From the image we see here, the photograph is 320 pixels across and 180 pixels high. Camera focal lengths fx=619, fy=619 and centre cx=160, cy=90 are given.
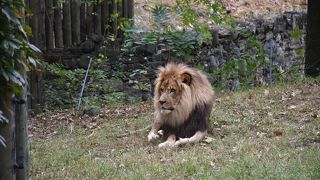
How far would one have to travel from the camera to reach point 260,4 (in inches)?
789

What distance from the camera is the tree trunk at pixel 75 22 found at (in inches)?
484

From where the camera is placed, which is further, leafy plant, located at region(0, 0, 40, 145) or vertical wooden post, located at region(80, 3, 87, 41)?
vertical wooden post, located at region(80, 3, 87, 41)

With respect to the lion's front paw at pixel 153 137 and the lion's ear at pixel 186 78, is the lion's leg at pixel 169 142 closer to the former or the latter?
the lion's front paw at pixel 153 137

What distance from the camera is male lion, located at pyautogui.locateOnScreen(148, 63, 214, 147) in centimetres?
775

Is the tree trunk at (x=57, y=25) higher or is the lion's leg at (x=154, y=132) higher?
the tree trunk at (x=57, y=25)

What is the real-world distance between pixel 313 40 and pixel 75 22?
15.8 ft

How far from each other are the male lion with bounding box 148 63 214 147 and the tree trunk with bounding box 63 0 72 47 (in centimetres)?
466

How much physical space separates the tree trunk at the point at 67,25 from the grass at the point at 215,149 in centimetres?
276

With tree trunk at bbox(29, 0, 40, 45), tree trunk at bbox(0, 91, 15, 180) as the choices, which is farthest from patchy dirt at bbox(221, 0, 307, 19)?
tree trunk at bbox(0, 91, 15, 180)

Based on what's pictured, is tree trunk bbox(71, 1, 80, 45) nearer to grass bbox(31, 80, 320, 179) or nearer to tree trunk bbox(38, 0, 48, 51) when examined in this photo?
tree trunk bbox(38, 0, 48, 51)

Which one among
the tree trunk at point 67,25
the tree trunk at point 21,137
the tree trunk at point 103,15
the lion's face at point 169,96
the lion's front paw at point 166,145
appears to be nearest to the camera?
the tree trunk at point 21,137

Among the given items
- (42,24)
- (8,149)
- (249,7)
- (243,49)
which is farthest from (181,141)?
(249,7)

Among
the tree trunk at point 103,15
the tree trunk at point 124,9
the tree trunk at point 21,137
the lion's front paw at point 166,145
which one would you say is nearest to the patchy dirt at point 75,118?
the lion's front paw at point 166,145

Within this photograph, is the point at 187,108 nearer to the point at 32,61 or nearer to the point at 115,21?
the point at 32,61
